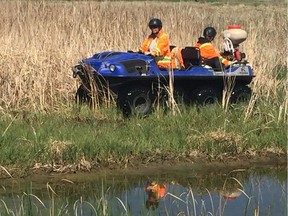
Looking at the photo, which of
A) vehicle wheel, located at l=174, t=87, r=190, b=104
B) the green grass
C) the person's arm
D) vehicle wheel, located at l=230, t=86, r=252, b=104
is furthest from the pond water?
the person's arm

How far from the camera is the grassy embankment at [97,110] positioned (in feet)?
23.9

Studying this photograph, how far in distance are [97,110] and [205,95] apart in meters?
1.67

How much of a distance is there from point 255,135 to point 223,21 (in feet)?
25.5

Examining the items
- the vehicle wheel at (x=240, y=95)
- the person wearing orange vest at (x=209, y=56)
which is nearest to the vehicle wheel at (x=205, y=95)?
the vehicle wheel at (x=240, y=95)

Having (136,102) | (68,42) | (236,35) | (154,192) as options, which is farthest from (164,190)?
(68,42)

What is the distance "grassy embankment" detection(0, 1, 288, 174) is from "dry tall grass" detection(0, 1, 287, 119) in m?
0.02

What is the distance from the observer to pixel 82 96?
31.1 ft

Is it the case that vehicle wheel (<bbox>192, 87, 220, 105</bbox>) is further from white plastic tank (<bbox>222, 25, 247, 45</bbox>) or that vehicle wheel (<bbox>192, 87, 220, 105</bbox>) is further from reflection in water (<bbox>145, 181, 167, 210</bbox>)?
reflection in water (<bbox>145, 181, 167, 210</bbox>)

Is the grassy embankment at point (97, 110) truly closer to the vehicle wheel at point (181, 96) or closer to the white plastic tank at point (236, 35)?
the vehicle wheel at point (181, 96)

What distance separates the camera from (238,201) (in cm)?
602

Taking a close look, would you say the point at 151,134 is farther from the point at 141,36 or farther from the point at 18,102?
the point at 141,36

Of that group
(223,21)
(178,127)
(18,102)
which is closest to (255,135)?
(178,127)

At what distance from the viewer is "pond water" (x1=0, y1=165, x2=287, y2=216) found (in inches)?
220

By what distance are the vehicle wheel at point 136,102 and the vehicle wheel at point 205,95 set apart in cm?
74
